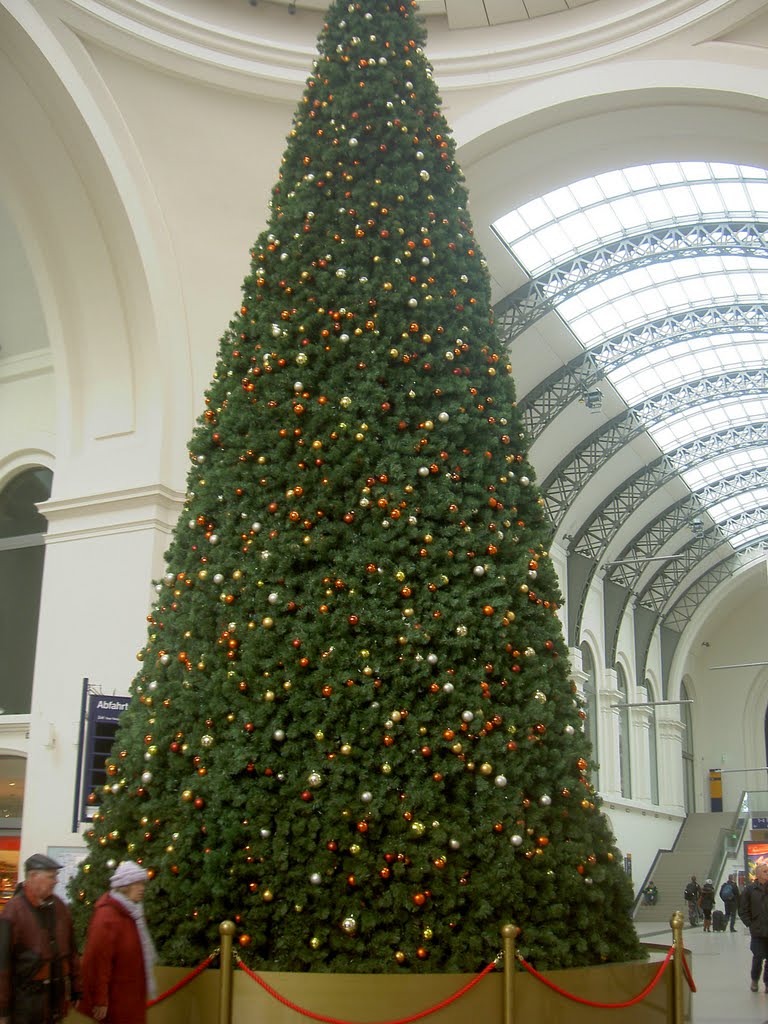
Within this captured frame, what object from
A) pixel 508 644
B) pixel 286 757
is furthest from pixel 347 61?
pixel 286 757

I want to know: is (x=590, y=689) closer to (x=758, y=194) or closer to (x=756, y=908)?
(x=758, y=194)

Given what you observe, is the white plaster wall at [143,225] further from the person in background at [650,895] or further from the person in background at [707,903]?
the person in background at [650,895]

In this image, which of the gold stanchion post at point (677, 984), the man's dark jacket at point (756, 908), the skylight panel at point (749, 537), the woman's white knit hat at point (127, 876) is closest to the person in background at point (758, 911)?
the man's dark jacket at point (756, 908)

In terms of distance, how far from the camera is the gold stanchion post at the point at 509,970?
523 centimetres

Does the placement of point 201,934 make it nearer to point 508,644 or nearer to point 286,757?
point 286,757

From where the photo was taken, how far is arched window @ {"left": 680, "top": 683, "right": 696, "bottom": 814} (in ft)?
135

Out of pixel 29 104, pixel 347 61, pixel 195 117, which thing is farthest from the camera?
pixel 195 117

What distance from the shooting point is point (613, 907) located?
19.8 feet

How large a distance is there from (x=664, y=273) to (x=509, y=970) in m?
19.1

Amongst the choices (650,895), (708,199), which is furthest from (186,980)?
(650,895)

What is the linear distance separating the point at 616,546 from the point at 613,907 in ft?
86.9

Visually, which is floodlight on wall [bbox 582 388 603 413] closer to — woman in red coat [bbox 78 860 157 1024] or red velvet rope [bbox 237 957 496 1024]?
red velvet rope [bbox 237 957 496 1024]

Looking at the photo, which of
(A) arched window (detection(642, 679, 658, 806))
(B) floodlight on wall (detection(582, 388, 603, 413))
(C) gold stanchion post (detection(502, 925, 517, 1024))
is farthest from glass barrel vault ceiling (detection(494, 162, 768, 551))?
(C) gold stanchion post (detection(502, 925, 517, 1024))

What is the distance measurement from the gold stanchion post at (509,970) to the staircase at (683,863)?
85.2 feet
